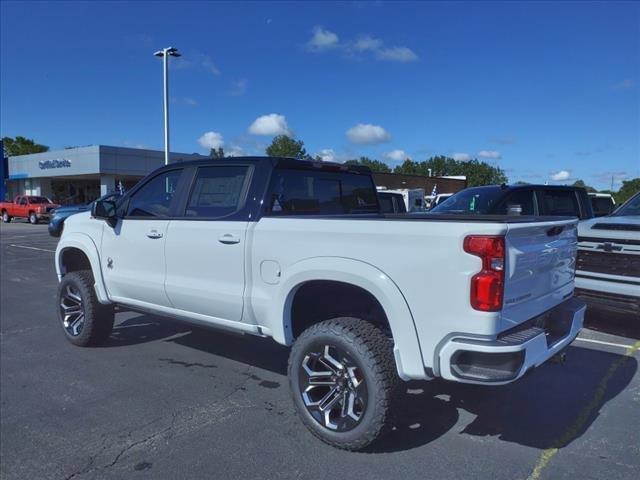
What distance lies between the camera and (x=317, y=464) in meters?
3.28

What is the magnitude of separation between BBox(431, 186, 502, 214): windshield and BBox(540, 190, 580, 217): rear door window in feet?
2.84

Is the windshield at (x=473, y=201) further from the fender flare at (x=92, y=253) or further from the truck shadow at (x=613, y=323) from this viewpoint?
the fender flare at (x=92, y=253)

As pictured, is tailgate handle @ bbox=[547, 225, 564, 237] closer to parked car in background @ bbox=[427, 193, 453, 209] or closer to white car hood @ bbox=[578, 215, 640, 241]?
white car hood @ bbox=[578, 215, 640, 241]

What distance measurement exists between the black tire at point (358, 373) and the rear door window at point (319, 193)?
1103 mm

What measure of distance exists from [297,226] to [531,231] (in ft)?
4.88

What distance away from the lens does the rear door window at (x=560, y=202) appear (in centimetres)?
907

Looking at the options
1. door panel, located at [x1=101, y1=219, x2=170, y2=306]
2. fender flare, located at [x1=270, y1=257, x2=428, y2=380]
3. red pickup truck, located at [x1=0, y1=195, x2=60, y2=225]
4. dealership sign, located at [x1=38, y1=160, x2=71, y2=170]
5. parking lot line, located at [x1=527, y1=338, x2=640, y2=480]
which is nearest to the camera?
fender flare, located at [x1=270, y1=257, x2=428, y2=380]

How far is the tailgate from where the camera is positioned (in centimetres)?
296

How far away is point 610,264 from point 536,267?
10.8ft

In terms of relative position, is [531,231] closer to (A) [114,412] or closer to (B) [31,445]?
(A) [114,412]

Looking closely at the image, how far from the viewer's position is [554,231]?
3.45 m

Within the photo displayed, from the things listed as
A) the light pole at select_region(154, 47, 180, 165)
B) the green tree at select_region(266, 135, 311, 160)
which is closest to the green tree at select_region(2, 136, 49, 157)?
the green tree at select_region(266, 135, 311, 160)

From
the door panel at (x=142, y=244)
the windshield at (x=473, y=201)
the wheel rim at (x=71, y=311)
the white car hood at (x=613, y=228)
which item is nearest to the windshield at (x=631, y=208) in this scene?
the white car hood at (x=613, y=228)

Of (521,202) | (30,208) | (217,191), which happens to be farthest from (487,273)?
(30,208)
